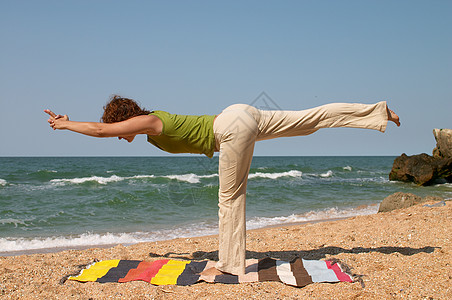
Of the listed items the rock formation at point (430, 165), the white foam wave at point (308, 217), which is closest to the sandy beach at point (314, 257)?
the white foam wave at point (308, 217)

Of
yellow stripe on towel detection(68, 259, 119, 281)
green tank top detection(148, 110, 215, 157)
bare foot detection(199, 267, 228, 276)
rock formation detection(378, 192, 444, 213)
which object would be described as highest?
green tank top detection(148, 110, 215, 157)

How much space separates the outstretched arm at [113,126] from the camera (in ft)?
10.3

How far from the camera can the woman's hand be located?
10.5 feet

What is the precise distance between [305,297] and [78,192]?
13.7 m

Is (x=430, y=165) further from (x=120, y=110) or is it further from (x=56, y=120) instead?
(x=56, y=120)

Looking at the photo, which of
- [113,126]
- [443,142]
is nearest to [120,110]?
[113,126]

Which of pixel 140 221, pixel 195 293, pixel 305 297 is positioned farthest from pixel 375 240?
pixel 140 221

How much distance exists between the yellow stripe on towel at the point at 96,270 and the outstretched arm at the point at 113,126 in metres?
1.48

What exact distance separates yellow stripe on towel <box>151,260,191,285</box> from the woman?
12.8 inches

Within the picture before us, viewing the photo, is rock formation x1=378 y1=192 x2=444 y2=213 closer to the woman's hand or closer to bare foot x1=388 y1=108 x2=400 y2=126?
bare foot x1=388 y1=108 x2=400 y2=126

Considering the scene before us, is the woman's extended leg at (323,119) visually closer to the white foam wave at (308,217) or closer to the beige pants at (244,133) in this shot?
the beige pants at (244,133)

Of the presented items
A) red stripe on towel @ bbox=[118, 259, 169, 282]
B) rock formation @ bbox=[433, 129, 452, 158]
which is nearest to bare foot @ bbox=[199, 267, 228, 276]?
red stripe on towel @ bbox=[118, 259, 169, 282]

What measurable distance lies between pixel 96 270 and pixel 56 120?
1.66m

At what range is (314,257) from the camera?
14.3 feet
